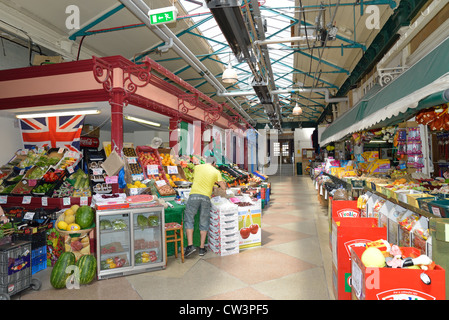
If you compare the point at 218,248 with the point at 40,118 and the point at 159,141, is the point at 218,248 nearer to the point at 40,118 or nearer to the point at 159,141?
A: the point at 159,141

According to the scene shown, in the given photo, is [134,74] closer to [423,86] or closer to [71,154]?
[71,154]

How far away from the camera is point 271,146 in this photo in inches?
1156

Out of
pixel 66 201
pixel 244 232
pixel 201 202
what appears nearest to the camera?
pixel 201 202

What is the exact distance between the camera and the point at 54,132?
6621 mm

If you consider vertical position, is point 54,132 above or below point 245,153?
above

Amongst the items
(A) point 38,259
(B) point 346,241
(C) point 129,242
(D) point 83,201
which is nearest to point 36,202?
(D) point 83,201

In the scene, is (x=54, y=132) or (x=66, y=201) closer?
(x=66, y=201)

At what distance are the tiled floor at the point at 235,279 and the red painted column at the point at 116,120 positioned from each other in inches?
92.4

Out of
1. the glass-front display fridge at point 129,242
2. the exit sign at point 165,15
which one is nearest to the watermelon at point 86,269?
the glass-front display fridge at point 129,242

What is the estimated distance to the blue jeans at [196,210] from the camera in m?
4.95

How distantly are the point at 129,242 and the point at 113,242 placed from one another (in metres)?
0.42

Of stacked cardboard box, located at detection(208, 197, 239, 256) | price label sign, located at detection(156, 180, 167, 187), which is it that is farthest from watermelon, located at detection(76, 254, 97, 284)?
price label sign, located at detection(156, 180, 167, 187)

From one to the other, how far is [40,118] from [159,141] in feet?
8.97
